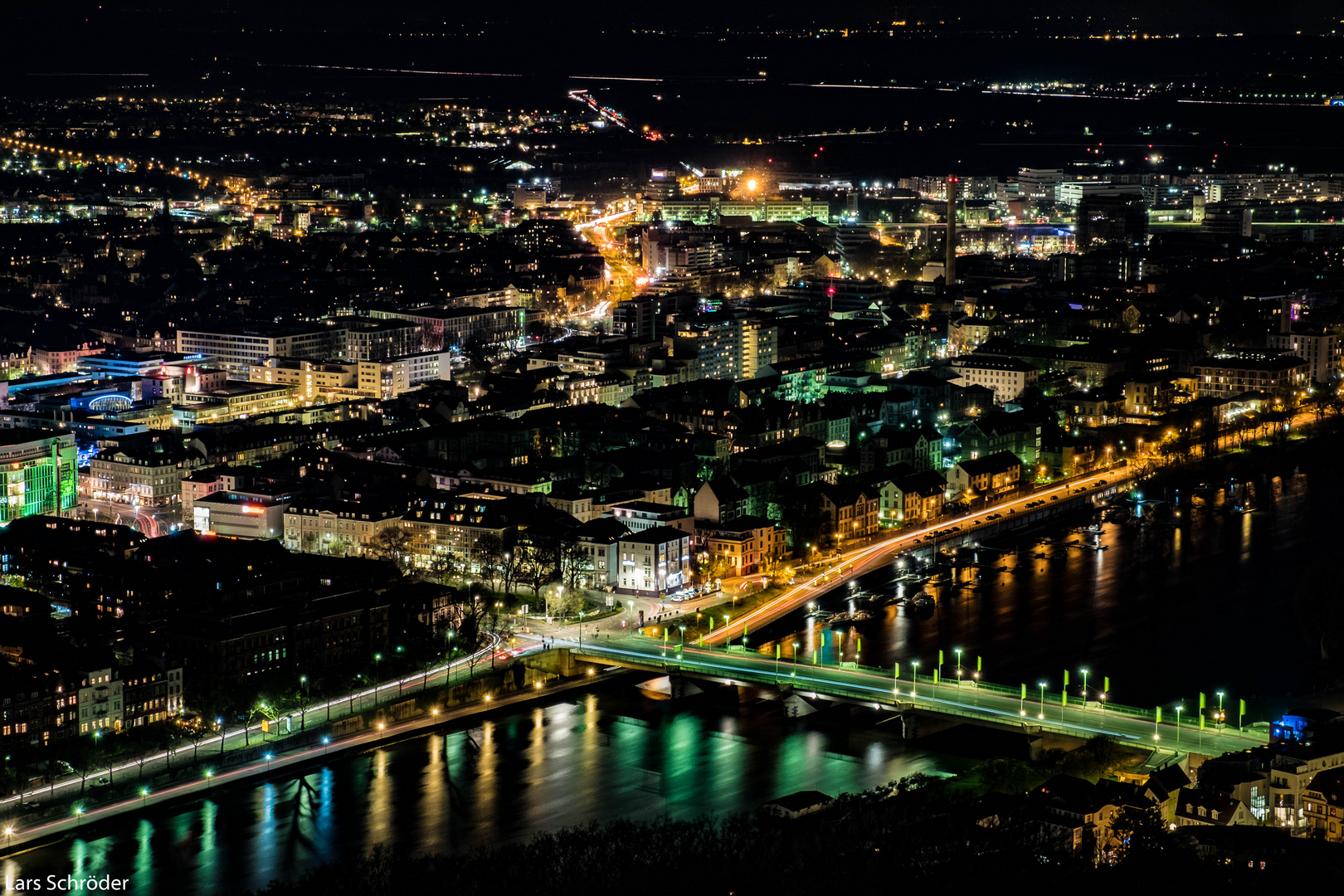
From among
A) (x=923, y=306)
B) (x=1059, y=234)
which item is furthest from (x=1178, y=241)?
(x=923, y=306)

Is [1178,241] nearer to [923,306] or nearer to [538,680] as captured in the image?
[923,306]

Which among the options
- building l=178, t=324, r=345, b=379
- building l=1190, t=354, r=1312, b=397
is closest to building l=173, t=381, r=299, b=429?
building l=178, t=324, r=345, b=379

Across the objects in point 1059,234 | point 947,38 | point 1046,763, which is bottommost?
point 1046,763

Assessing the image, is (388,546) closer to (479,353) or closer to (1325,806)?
(1325,806)

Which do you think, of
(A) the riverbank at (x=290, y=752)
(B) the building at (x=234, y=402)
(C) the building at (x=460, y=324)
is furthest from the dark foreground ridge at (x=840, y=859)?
(C) the building at (x=460, y=324)

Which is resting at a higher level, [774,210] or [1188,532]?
[774,210]
